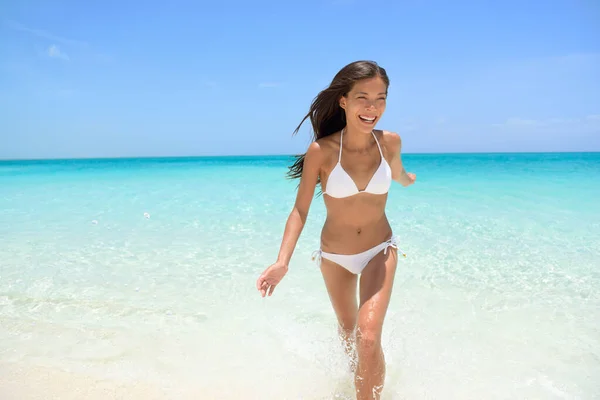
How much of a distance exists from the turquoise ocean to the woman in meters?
0.80

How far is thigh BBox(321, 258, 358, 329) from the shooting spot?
10.4 ft

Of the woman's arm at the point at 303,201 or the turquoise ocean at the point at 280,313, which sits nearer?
the woman's arm at the point at 303,201

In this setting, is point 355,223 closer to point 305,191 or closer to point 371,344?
point 305,191

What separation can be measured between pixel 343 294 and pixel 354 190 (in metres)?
0.77

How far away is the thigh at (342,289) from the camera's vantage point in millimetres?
3166

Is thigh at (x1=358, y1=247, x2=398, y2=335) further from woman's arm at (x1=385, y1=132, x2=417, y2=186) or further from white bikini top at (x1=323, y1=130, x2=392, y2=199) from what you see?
woman's arm at (x1=385, y1=132, x2=417, y2=186)

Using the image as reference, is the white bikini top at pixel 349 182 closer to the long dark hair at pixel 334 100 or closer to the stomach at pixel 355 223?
the stomach at pixel 355 223

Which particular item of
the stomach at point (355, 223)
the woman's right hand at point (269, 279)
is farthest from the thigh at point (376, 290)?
the woman's right hand at point (269, 279)

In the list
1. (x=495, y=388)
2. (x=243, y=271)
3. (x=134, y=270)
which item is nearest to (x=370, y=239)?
(x=495, y=388)

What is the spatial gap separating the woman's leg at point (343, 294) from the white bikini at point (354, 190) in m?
0.08

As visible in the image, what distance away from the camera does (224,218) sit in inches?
386

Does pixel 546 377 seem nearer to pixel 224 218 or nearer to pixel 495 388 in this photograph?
pixel 495 388

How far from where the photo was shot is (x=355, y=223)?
3043 mm

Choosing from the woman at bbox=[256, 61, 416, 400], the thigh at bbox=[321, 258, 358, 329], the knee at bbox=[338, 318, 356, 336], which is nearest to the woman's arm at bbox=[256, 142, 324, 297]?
the woman at bbox=[256, 61, 416, 400]
